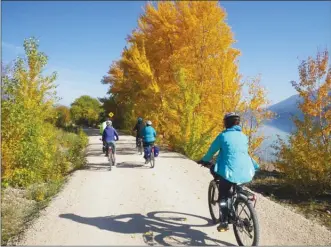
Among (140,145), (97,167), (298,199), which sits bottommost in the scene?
(298,199)

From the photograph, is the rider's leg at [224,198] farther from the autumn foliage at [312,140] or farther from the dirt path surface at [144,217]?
the autumn foliage at [312,140]

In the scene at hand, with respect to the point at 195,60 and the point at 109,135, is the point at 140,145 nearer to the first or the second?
the point at 109,135

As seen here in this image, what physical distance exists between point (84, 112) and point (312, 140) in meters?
39.6

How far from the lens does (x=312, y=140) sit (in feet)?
40.8

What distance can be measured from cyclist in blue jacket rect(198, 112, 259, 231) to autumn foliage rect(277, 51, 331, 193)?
815cm

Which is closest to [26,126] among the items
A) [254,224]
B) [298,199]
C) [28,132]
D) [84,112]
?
[28,132]

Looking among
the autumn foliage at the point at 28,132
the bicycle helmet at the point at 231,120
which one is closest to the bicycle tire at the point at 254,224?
the bicycle helmet at the point at 231,120

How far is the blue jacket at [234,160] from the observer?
501 cm

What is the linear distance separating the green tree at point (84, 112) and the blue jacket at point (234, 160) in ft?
138

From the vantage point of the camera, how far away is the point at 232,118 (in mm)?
5238

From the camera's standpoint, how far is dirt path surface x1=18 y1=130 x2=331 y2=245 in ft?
18.2

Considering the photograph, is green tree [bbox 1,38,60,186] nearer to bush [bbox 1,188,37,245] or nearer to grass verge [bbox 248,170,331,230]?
bush [bbox 1,188,37,245]

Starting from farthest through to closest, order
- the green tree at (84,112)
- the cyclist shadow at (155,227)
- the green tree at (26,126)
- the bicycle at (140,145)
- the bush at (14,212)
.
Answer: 1. the green tree at (84,112)
2. the bicycle at (140,145)
3. the green tree at (26,126)
4. the bush at (14,212)
5. the cyclist shadow at (155,227)

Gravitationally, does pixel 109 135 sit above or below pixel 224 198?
above
